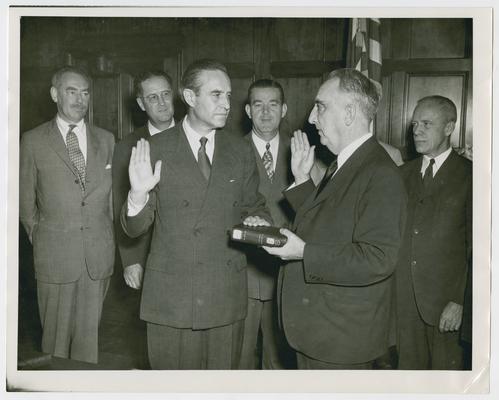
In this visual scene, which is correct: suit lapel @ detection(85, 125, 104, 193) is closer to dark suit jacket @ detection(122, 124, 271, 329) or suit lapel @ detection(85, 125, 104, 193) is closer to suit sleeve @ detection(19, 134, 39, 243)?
suit sleeve @ detection(19, 134, 39, 243)

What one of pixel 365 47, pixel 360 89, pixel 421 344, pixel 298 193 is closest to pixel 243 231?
pixel 298 193

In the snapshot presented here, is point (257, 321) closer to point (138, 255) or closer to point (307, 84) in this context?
point (138, 255)

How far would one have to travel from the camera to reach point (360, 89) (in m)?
1.57

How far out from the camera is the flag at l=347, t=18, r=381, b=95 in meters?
2.49

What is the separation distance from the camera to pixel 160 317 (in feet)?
5.95

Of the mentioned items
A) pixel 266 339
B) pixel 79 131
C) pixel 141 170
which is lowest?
pixel 266 339

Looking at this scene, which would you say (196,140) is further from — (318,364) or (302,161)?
(318,364)

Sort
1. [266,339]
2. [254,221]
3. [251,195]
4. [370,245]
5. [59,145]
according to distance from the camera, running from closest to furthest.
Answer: [370,245] → [254,221] → [251,195] → [59,145] → [266,339]

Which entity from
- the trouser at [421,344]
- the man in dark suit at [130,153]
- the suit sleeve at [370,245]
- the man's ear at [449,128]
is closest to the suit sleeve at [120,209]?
the man in dark suit at [130,153]

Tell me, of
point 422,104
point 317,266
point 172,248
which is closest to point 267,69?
point 422,104

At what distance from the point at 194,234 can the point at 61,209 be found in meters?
0.89

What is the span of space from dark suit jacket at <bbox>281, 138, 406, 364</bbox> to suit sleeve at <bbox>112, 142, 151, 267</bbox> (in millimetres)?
947

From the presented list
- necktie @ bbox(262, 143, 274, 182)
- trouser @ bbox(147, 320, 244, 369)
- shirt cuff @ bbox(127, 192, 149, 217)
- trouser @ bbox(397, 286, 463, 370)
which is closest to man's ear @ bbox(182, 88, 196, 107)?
shirt cuff @ bbox(127, 192, 149, 217)

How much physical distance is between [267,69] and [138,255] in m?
1.89
